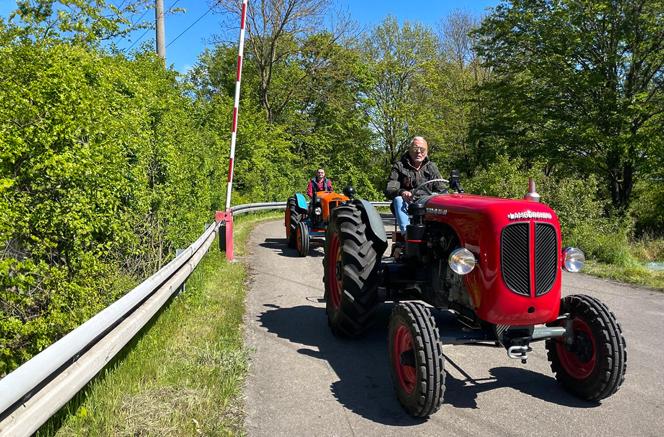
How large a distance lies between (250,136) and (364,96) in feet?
33.5

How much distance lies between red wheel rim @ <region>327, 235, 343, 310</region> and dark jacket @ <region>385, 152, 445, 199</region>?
0.76 meters

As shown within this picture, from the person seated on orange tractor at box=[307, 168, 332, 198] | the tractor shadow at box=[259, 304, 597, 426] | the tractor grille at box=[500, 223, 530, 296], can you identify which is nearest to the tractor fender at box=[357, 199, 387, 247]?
the tractor shadow at box=[259, 304, 597, 426]

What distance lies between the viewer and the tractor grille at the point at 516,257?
3373 millimetres

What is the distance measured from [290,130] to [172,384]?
28670 millimetres

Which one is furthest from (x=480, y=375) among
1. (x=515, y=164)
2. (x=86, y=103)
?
(x=515, y=164)

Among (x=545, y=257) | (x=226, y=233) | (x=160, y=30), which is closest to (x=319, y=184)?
(x=226, y=233)

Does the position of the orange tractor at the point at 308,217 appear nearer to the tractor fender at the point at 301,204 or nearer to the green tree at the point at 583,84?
the tractor fender at the point at 301,204

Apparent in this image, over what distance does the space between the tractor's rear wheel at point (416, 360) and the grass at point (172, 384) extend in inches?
42.8

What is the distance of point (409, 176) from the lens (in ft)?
17.9

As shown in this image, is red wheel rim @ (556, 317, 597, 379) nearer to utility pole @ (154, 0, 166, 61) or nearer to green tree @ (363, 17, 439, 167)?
utility pole @ (154, 0, 166, 61)

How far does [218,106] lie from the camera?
80.7 feet

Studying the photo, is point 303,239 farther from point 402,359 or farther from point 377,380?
point 402,359

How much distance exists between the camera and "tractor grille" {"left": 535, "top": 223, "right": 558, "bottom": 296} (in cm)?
342

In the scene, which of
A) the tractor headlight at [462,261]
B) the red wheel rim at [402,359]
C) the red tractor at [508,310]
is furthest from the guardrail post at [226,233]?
the tractor headlight at [462,261]
